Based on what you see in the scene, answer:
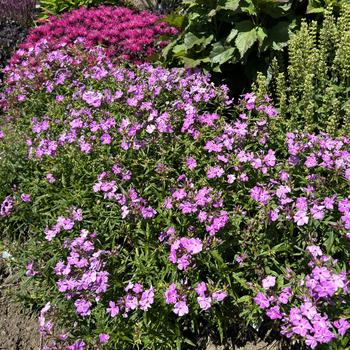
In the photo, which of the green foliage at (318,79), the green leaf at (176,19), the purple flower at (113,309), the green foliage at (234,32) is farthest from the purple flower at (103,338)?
the green leaf at (176,19)

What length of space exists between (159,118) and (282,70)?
1497 mm

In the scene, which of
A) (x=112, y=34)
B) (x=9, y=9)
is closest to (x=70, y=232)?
(x=112, y=34)

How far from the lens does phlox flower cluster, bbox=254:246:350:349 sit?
2.14 metres

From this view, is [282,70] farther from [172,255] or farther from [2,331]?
[2,331]

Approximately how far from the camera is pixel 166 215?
2.95m

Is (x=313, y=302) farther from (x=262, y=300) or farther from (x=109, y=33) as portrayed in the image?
(x=109, y=33)

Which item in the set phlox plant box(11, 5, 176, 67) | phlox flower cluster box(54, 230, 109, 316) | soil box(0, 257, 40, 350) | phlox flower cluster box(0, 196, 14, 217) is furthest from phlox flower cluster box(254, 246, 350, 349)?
phlox plant box(11, 5, 176, 67)

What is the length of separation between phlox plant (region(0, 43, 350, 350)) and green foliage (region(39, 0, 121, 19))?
15.3 ft

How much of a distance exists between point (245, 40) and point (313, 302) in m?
2.63

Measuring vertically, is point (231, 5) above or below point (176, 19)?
above

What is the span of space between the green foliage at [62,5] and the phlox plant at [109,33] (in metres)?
1.38

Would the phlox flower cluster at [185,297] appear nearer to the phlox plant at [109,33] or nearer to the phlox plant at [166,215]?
the phlox plant at [166,215]

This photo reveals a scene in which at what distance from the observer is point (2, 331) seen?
330 centimetres

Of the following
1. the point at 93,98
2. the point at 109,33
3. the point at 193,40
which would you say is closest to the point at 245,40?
the point at 193,40
